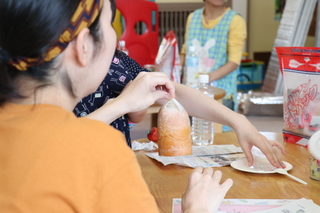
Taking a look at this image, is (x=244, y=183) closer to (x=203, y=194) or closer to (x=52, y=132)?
(x=203, y=194)

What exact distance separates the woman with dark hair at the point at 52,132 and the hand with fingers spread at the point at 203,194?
0.18 meters

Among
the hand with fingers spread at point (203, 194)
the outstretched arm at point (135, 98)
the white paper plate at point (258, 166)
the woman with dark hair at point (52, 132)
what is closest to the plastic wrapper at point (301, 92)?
the white paper plate at point (258, 166)

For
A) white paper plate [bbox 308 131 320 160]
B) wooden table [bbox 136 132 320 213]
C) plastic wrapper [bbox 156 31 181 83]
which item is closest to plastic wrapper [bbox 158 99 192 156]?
wooden table [bbox 136 132 320 213]

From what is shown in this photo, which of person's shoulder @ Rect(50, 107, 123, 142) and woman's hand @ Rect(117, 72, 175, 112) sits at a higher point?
person's shoulder @ Rect(50, 107, 123, 142)

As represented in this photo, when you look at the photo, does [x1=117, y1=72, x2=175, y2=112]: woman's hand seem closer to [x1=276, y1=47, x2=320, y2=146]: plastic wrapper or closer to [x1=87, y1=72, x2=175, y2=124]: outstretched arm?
[x1=87, y1=72, x2=175, y2=124]: outstretched arm

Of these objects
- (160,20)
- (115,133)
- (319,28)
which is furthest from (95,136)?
(160,20)

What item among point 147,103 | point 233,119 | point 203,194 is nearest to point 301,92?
point 233,119

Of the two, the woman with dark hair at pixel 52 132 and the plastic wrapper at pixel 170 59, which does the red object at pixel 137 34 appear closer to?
the plastic wrapper at pixel 170 59

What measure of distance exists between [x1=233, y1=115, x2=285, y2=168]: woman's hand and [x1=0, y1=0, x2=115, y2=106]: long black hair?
72cm

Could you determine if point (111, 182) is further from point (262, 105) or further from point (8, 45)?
point (262, 105)

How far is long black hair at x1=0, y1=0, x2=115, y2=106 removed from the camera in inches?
27.5

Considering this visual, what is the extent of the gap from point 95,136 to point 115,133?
0.12ft

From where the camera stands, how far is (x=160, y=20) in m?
6.82

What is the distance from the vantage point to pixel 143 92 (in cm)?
115
